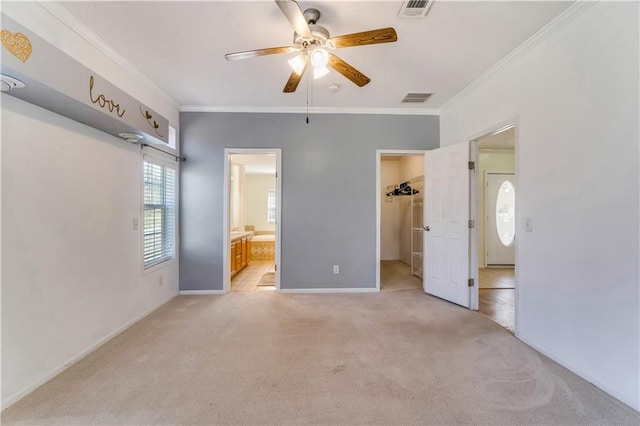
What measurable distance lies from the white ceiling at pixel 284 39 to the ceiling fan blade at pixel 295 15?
12.0 inches

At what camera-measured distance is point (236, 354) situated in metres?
2.17

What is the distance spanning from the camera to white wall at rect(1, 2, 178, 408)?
5.39 ft

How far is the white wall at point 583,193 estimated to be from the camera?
5.37 ft

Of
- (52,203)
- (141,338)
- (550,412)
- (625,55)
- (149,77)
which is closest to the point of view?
(550,412)

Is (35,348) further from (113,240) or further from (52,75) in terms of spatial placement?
(52,75)

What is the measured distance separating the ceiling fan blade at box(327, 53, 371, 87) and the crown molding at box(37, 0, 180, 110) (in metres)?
2.05

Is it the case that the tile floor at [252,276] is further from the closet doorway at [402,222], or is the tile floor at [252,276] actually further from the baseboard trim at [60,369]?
the closet doorway at [402,222]

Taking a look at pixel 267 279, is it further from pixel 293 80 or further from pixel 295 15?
pixel 295 15

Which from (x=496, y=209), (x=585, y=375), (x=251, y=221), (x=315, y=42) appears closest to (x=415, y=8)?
(x=315, y=42)

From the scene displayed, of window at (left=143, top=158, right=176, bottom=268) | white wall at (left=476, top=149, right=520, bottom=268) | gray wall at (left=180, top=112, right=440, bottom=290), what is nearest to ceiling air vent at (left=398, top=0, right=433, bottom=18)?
gray wall at (left=180, top=112, right=440, bottom=290)

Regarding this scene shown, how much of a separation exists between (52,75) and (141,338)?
2228 millimetres

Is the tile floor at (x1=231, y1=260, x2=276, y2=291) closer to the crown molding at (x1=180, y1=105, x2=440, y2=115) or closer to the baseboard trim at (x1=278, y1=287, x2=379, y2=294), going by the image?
the baseboard trim at (x1=278, y1=287, x2=379, y2=294)

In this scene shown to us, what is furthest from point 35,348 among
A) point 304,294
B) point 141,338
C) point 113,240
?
point 304,294

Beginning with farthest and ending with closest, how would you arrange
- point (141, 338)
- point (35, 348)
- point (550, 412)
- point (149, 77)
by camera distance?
point (149, 77)
point (141, 338)
point (35, 348)
point (550, 412)
